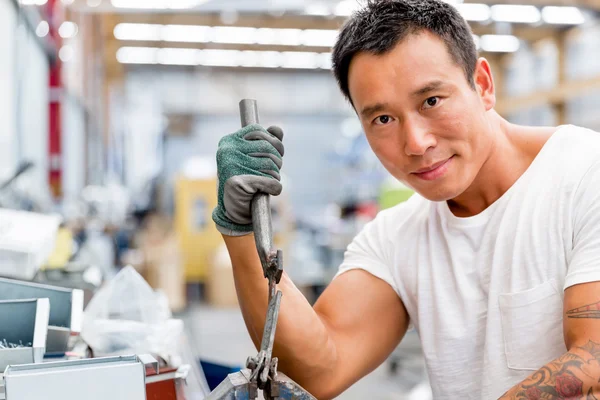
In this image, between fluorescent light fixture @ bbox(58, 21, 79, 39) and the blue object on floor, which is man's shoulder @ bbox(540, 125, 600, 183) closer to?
the blue object on floor

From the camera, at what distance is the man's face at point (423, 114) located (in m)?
1.12

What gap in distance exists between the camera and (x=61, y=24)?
552 cm

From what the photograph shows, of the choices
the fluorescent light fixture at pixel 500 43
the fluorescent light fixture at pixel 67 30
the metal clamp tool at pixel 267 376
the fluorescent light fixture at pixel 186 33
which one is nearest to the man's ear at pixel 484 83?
the metal clamp tool at pixel 267 376

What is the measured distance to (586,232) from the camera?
42.2 inches

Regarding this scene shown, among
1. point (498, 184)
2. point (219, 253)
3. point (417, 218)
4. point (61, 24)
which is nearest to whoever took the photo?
point (498, 184)

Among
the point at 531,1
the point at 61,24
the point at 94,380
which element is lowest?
the point at 94,380

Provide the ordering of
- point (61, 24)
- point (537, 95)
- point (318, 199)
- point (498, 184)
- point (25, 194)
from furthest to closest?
point (318, 199)
point (537, 95)
point (61, 24)
point (25, 194)
point (498, 184)

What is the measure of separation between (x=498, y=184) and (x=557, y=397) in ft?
1.43

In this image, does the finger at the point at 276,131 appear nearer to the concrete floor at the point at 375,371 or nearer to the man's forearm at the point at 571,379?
the man's forearm at the point at 571,379

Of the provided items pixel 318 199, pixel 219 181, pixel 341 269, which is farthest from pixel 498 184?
pixel 318 199

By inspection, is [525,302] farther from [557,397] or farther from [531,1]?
[531,1]

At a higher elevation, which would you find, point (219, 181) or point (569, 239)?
point (219, 181)

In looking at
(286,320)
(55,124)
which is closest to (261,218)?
(286,320)

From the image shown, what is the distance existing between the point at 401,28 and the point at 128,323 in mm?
731
